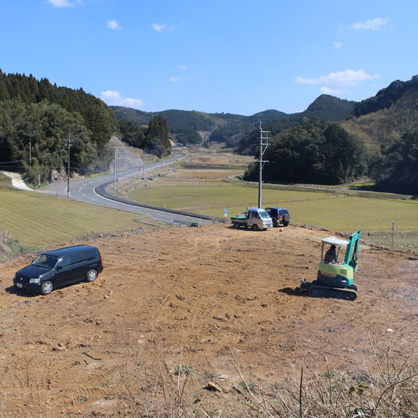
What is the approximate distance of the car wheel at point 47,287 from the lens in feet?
56.7

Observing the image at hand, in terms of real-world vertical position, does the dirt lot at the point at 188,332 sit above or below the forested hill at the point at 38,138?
below

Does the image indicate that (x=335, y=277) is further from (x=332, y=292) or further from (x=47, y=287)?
(x=47, y=287)

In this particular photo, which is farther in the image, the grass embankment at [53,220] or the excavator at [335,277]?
the grass embankment at [53,220]

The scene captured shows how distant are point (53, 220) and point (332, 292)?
27609 mm

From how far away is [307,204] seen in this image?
63906 mm

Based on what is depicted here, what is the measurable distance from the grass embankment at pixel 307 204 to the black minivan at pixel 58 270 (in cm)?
2246

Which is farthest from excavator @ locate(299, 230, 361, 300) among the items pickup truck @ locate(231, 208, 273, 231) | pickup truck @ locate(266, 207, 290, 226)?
pickup truck @ locate(266, 207, 290, 226)

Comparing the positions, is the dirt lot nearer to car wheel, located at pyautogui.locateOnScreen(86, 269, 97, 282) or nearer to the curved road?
car wheel, located at pyautogui.locateOnScreen(86, 269, 97, 282)

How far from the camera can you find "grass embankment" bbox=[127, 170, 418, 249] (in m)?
40.2

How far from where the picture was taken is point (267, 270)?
72.3 feet

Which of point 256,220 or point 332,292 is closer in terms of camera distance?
point 332,292

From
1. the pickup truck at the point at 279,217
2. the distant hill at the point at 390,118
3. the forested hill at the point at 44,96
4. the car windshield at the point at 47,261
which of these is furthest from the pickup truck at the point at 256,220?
the distant hill at the point at 390,118

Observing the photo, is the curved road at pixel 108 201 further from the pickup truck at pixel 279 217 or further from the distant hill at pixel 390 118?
the distant hill at pixel 390 118

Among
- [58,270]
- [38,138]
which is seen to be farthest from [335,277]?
[38,138]
